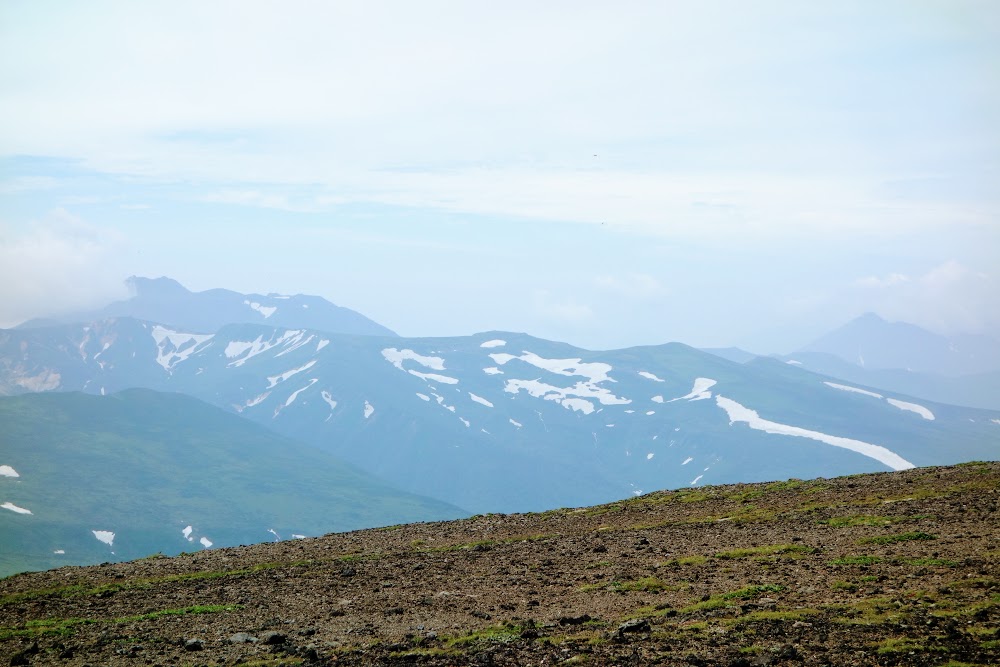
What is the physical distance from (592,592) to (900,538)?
36.4 feet

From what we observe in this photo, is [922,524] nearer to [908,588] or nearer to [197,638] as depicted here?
[908,588]

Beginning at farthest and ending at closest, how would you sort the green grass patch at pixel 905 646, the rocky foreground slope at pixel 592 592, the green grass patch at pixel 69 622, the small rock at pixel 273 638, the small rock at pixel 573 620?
the green grass patch at pixel 69 622 < the small rock at pixel 273 638 < the small rock at pixel 573 620 < the rocky foreground slope at pixel 592 592 < the green grass patch at pixel 905 646

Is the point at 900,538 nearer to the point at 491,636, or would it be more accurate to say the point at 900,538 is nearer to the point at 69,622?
the point at 491,636

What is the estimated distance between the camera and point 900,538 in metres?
29.1

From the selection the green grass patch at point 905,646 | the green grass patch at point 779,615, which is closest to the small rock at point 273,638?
the green grass patch at point 779,615

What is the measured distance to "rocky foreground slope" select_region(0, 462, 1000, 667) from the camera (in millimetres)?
20297

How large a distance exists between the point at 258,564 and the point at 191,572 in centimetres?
268

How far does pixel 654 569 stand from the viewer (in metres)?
29.1

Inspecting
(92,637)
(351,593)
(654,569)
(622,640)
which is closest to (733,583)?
(654,569)

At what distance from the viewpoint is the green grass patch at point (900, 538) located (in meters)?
28.9

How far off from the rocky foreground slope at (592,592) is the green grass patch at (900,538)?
0.23 ft

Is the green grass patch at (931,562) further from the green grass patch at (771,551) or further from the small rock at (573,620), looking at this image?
the small rock at (573,620)

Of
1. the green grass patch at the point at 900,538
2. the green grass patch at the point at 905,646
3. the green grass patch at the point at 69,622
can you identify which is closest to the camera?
the green grass patch at the point at 905,646

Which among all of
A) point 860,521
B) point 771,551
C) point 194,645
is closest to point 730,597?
point 771,551
